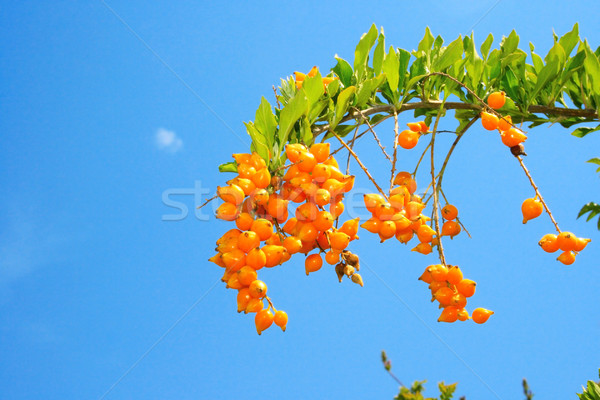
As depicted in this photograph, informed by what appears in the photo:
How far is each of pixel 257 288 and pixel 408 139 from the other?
3.66ft

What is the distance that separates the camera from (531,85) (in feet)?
9.34

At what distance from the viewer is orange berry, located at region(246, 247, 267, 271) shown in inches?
72.4

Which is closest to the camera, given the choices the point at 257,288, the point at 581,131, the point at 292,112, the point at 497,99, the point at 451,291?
the point at 257,288

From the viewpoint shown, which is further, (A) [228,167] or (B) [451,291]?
(A) [228,167]

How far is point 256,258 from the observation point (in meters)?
1.84

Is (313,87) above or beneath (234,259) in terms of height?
above

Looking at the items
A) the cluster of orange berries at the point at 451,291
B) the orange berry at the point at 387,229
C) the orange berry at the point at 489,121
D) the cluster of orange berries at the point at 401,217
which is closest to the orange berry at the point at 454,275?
the cluster of orange berries at the point at 451,291

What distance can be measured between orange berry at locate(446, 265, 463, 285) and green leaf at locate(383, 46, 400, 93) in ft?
3.42

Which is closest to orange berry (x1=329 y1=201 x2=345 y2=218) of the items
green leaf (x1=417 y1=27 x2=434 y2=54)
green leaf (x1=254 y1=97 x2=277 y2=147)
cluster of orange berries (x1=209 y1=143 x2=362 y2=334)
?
cluster of orange berries (x1=209 y1=143 x2=362 y2=334)

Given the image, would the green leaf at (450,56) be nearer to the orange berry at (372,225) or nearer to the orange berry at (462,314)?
the orange berry at (372,225)

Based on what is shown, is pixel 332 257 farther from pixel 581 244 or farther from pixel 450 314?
pixel 581 244

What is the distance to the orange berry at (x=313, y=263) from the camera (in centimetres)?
210

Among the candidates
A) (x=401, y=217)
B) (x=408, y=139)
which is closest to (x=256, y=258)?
(x=401, y=217)

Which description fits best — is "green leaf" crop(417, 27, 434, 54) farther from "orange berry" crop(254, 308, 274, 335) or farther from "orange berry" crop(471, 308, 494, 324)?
"orange berry" crop(254, 308, 274, 335)
